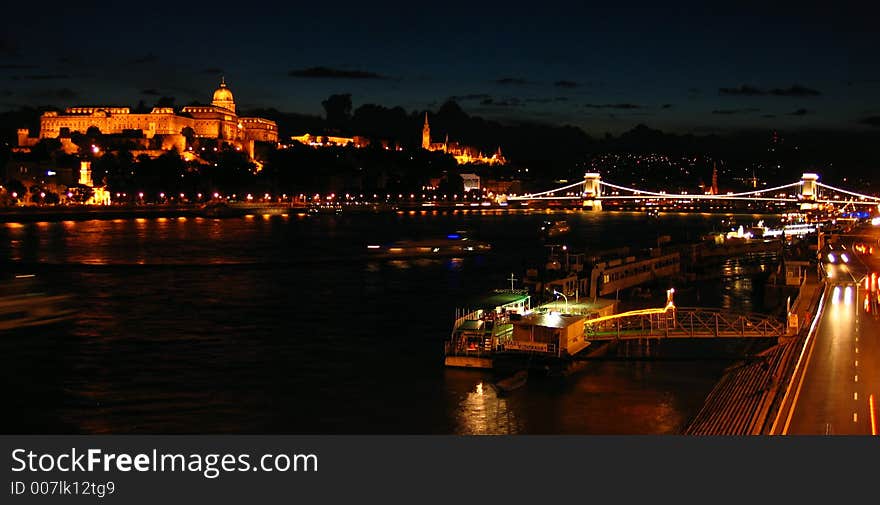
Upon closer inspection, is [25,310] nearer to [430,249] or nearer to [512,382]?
[512,382]

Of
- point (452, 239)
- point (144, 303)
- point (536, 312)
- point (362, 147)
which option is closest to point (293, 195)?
point (362, 147)

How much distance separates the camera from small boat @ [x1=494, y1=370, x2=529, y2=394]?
394 inches

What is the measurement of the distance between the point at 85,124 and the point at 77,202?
619 inches

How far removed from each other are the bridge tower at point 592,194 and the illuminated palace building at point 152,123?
85.3ft

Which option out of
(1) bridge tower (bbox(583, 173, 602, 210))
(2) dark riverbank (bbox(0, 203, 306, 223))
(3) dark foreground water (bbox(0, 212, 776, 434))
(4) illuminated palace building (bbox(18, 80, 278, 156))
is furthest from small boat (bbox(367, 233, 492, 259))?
(1) bridge tower (bbox(583, 173, 602, 210))

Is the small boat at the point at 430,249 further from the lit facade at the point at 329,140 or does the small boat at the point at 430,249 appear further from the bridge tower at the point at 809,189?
the lit facade at the point at 329,140

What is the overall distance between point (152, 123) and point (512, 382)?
197 feet

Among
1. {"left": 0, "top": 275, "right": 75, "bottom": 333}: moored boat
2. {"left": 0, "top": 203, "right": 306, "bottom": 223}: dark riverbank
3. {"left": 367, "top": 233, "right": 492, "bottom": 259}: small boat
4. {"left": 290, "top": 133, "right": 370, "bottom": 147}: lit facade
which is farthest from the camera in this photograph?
{"left": 290, "top": 133, "right": 370, "bottom": 147}: lit facade

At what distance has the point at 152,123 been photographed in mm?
65625

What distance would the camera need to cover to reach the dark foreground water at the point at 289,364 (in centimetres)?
916

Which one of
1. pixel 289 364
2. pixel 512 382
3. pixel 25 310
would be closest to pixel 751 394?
pixel 512 382

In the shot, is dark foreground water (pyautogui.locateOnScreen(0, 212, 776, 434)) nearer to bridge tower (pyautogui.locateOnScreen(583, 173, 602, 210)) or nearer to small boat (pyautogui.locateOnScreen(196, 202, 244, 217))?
small boat (pyautogui.locateOnScreen(196, 202, 244, 217))

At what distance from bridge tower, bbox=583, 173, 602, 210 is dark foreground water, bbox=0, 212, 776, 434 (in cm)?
4831

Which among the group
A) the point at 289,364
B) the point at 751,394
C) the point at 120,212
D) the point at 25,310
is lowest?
the point at 289,364
